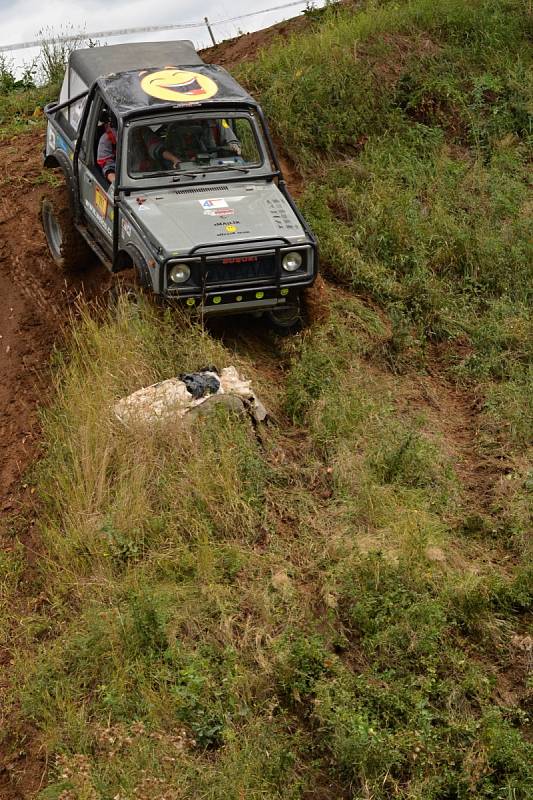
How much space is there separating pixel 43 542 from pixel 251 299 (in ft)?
7.57

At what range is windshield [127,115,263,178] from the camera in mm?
8258

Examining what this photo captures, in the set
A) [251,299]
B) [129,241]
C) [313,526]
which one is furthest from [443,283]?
[313,526]

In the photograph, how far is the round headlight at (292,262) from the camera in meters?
7.73

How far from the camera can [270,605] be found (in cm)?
585

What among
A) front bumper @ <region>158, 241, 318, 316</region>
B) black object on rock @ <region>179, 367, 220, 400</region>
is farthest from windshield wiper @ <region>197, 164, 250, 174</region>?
black object on rock @ <region>179, 367, 220, 400</region>

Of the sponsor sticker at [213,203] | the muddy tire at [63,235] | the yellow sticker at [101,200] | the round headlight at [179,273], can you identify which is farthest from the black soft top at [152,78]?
the round headlight at [179,273]

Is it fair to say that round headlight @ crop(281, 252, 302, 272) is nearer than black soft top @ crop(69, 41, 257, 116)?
Yes

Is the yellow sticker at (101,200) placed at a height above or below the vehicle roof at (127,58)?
below

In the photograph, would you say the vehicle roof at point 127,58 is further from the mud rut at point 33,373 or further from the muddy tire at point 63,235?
the mud rut at point 33,373

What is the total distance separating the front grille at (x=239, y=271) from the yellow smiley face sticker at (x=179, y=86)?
1.62 m

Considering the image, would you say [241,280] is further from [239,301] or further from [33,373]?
[33,373]

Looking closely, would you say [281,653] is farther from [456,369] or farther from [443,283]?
[443,283]

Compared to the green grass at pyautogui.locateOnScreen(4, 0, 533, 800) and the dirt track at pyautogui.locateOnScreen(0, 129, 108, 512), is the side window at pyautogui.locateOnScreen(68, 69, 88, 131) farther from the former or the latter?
the green grass at pyautogui.locateOnScreen(4, 0, 533, 800)

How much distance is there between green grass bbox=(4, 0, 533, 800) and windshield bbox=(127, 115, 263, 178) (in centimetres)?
125
